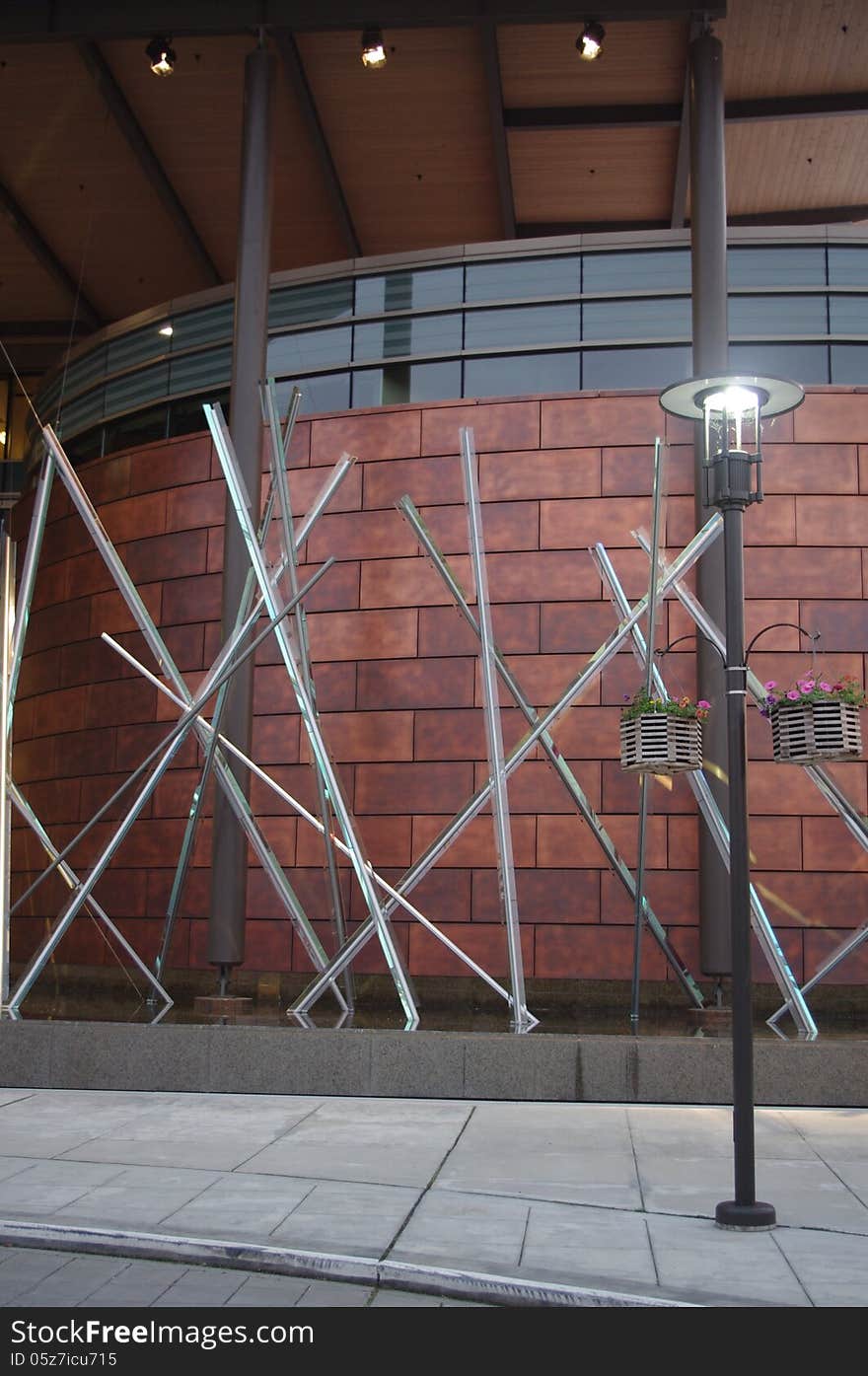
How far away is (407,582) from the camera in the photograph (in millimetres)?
14555

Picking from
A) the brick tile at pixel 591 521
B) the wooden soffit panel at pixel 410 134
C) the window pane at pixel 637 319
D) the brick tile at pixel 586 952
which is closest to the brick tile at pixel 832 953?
the brick tile at pixel 586 952

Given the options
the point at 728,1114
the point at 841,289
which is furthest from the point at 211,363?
the point at 728,1114

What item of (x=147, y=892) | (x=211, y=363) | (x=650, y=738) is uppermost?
(x=211, y=363)

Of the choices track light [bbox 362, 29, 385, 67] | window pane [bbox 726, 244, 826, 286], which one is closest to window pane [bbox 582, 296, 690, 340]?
window pane [bbox 726, 244, 826, 286]

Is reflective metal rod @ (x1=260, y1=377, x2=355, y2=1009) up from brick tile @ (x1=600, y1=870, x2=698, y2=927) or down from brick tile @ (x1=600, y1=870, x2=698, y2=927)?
up

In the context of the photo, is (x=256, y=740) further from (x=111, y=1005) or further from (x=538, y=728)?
(x=538, y=728)

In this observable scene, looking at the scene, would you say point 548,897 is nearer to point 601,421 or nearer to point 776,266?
point 601,421

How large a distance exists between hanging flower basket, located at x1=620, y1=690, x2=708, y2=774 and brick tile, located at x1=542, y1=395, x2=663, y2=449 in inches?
218

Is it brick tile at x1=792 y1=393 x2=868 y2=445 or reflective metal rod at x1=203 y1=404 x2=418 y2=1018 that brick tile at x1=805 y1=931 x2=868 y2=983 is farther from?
brick tile at x1=792 y1=393 x2=868 y2=445

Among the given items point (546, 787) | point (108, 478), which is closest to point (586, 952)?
point (546, 787)

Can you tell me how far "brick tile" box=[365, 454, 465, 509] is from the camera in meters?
14.7

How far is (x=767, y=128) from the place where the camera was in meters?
18.0

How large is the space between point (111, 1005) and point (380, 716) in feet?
13.9

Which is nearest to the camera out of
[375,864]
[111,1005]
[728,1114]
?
[728,1114]
